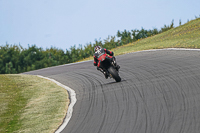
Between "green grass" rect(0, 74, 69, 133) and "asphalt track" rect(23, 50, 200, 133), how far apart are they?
0.68m

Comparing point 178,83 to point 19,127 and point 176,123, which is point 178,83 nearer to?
point 176,123

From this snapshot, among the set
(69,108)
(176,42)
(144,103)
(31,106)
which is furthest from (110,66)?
(176,42)

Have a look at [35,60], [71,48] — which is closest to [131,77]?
[35,60]

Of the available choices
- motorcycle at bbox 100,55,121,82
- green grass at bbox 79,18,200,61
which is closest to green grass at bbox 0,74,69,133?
motorcycle at bbox 100,55,121,82

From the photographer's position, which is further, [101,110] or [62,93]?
[62,93]

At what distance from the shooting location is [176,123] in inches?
272

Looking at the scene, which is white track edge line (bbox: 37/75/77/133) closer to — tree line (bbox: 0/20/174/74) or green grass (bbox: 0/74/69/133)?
green grass (bbox: 0/74/69/133)

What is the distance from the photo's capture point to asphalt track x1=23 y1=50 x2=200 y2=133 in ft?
23.7

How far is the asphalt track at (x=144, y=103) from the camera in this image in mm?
7227

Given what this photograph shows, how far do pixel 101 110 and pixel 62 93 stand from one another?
4.48m

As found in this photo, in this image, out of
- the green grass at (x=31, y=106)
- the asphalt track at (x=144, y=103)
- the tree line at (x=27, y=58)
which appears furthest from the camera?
the tree line at (x=27, y=58)

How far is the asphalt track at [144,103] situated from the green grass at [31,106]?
26.7 inches

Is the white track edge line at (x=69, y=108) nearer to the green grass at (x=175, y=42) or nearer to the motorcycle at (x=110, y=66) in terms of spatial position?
the motorcycle at (x=110, y=66)

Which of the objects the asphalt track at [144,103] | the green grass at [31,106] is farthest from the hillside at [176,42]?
the green grass at [31,106]
